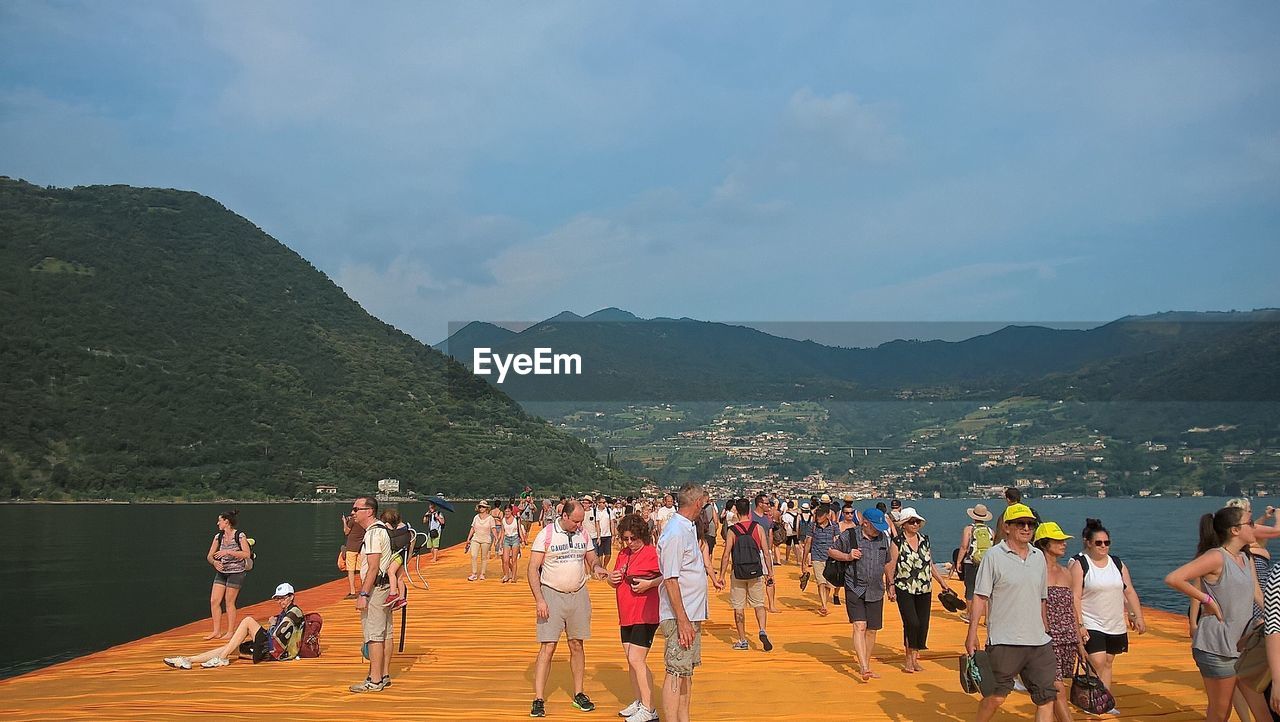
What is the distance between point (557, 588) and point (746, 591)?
3.88m

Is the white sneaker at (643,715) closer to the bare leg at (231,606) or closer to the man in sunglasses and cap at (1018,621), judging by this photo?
the man in sunglasses and cap at (1018,621)

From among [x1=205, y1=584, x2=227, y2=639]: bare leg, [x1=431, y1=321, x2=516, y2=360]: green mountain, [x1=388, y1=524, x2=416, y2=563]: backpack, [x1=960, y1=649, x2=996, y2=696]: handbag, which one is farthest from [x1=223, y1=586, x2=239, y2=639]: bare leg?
[x1=431, y1=321, x2=516, y2=360]: green mountain

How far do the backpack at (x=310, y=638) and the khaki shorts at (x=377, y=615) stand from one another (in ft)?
8.15

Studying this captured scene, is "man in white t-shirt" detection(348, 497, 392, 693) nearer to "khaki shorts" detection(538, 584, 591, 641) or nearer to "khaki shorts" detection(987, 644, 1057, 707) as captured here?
"khaki shorts" detection(538, 584, 591, 641)

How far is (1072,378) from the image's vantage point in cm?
14325

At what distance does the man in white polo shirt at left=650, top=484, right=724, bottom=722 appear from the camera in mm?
6004

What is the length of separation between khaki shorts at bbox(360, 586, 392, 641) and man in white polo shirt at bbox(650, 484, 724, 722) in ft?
9.17

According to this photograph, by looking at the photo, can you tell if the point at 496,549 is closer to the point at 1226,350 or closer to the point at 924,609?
the point at 924,609

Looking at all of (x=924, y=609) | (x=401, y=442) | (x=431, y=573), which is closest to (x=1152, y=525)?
(x=401, y=442)

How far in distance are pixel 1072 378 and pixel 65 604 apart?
146m

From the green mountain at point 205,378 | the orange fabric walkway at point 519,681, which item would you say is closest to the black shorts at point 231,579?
the orange fabric walkway at point 519,681

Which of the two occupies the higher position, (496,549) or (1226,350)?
(1226,350)

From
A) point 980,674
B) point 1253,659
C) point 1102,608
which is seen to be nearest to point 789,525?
point 1102,608

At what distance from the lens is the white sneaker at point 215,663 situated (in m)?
9.45
